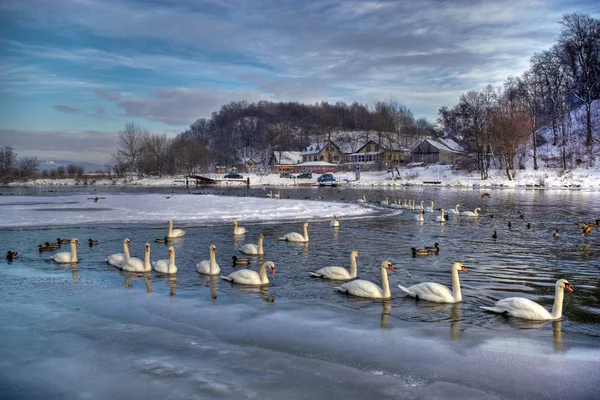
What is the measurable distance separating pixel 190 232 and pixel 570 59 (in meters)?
69.8

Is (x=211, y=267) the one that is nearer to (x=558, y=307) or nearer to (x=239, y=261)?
(x=239, y=261)

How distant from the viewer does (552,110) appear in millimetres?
79875

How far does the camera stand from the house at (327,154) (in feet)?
396

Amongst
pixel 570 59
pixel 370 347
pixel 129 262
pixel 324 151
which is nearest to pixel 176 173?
pixel 324 151

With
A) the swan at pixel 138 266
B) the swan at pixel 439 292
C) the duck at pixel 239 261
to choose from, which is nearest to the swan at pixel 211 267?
the duck at pixel 239 261

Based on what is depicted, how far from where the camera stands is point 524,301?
9.12 meters

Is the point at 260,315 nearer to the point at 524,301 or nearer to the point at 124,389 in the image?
the point at 124,389

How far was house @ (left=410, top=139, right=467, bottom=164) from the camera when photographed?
9425cm

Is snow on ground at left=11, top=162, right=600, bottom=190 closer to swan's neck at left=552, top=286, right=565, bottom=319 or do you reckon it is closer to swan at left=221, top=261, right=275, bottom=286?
swan's neck at left=552, top=286, right=565, bottom=319

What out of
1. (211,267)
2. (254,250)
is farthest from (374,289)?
(254,250)

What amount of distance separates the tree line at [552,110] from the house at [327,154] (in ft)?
136

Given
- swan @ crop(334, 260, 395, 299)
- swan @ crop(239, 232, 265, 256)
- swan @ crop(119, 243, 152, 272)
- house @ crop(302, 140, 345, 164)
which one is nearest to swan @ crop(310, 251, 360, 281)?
swan @ crop(334, 260, 395, 299)

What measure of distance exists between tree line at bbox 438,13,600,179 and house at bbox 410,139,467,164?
10.2m

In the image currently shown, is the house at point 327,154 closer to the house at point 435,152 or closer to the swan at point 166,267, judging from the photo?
the house at point 435,152
